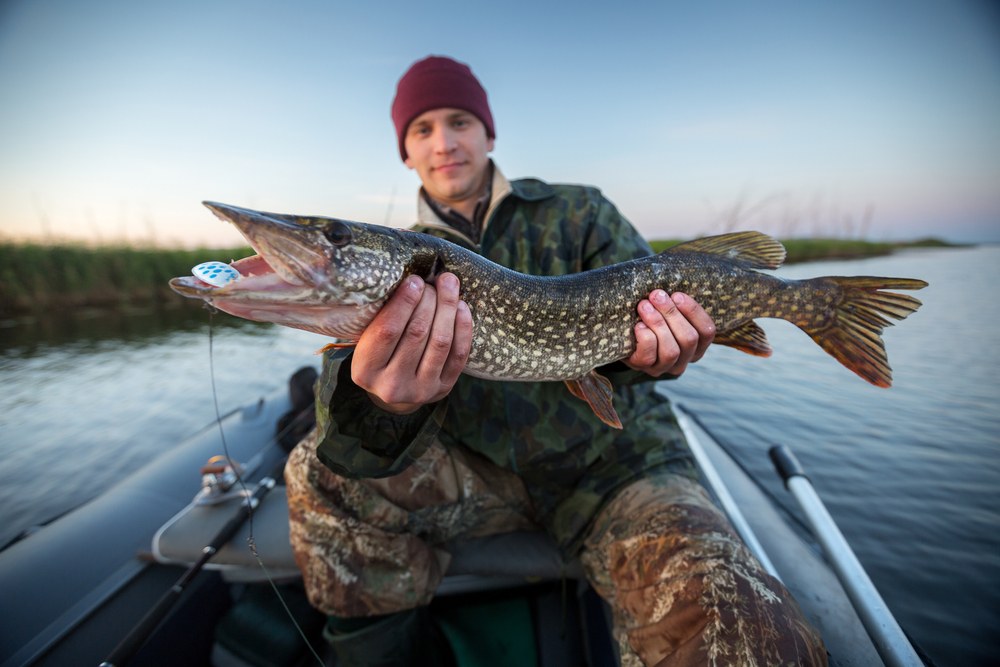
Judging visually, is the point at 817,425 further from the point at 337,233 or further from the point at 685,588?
the point at 337,233

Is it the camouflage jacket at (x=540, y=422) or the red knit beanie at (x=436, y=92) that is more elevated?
the red knit beanie at (x=436, y=92)

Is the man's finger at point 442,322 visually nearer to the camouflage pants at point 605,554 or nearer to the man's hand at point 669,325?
the camouflage pants at point 605,554

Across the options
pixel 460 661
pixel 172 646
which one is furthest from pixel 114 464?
pixel 460 661

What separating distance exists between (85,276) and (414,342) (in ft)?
52.6

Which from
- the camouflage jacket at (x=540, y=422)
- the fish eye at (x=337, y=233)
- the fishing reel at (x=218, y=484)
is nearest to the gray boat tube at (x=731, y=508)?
the camouflage jacket at (x=540, y=422)

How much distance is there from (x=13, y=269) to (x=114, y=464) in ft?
36.0

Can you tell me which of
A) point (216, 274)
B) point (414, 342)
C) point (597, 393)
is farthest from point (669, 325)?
point (216, 274)

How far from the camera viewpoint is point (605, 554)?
1758mm

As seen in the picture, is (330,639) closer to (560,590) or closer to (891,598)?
(560,590)

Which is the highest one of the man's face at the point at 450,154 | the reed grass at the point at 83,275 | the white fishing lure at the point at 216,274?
the man's face at the point at 450,154

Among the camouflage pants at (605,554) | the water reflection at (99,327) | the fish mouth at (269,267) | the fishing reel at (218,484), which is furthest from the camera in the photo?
the water reflection at (99,327)

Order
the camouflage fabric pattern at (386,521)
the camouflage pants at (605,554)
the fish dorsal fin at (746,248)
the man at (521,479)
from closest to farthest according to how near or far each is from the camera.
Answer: the camouflage pants at (605,554) < the man at (521,479) < the camouflage fabric pattern at (386,521) < the fish dorsal fin at (746,248)

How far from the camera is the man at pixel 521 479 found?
142 cm

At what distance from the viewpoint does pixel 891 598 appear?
9.71 ft
